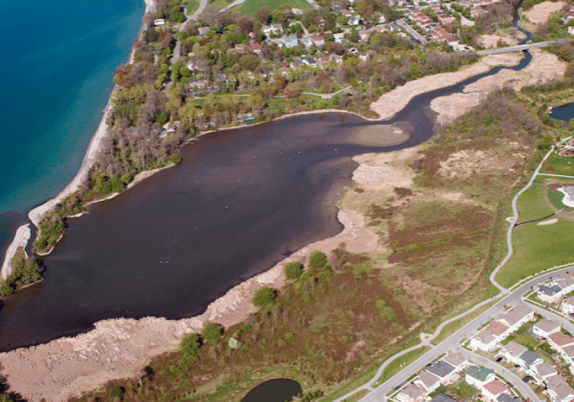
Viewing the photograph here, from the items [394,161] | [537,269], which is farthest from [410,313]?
[394,161]

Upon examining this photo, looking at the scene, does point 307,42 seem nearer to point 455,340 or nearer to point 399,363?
point 455,340

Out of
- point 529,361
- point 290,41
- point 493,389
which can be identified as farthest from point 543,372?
point 290,41

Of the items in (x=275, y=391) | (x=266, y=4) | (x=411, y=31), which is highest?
(x=266, y=4)

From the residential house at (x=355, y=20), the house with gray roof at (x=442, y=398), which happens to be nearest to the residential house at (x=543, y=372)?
the house with gray roof at (x=442, y=398)

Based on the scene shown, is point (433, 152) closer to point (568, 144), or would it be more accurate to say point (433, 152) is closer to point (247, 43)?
point (568, 144)

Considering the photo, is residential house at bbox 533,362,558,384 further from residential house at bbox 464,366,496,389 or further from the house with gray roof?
the house with gray roof

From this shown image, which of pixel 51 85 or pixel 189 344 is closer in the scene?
pixel 189 344
